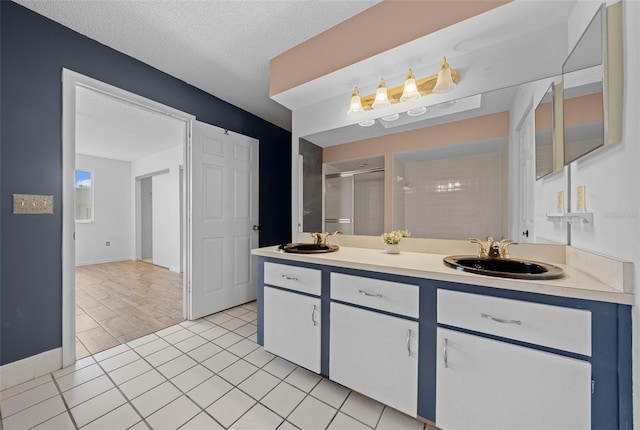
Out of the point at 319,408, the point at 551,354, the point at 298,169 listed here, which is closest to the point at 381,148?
the point at 298,169

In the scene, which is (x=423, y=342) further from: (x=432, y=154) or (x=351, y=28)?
(x=351, y=28)

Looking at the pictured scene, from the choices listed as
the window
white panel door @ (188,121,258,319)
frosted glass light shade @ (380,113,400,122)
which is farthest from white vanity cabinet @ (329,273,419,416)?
the window

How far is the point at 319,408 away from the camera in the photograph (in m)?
1.37

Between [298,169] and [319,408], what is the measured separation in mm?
1872

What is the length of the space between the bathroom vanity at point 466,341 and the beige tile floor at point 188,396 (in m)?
0.15

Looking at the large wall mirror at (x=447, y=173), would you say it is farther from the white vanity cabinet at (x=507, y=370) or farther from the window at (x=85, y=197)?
the window at (x=85, y=197)

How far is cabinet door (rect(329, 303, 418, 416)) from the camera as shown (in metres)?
1.20

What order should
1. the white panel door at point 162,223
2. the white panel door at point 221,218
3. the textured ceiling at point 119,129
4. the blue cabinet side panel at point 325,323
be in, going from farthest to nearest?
the white panel door at point 162,223, the textured ceiling at point 119,129, the white panel door at point 221,218, the blue cabinet side panel at point 325,323

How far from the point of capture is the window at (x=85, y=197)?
534 cm

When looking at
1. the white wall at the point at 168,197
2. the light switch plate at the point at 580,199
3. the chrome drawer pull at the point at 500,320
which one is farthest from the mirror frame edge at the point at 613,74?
the white wall at the point at 168,197

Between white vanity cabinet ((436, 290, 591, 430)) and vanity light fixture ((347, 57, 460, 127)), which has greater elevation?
vanity light fixture ((347, 57, 460, 127))

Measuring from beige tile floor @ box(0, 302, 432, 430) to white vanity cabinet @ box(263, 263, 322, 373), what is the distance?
0.60 feet

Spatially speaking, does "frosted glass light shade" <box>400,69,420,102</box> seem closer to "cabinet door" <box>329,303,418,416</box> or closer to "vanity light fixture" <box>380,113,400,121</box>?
"vanity light fixture" <box>380,113,400,121</box>

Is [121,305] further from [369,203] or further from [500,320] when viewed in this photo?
[500,320]
